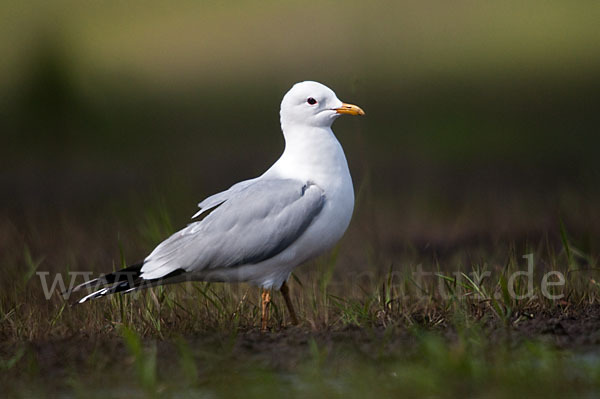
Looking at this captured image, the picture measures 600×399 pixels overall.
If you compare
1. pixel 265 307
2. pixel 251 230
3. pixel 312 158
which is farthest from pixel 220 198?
pixel 265 307

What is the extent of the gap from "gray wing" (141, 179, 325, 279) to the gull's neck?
0.33 feet

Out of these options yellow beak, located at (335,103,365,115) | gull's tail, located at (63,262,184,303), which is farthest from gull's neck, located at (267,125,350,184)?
gull's tail, located at (63,262,184,303)

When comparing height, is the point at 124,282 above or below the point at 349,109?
below

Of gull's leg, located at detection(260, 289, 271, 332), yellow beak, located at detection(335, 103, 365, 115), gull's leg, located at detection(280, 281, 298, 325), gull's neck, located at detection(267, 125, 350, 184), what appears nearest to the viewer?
gull's leg, located at detection(260, 289, 271, 332)

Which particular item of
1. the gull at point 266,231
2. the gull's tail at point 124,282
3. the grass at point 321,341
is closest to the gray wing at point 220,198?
the gull at point 266,231

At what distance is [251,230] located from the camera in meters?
6.63

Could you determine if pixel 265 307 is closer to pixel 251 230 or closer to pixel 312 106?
pixel 251 230

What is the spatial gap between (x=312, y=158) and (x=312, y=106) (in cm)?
38

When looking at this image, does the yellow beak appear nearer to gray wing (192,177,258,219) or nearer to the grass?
gray wing (192,177,258,219)

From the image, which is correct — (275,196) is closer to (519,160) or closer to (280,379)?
(280,379)

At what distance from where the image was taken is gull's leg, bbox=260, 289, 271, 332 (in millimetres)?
6504

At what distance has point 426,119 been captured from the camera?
17.2m

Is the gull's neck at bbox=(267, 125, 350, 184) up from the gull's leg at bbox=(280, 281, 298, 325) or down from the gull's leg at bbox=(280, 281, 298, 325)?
up

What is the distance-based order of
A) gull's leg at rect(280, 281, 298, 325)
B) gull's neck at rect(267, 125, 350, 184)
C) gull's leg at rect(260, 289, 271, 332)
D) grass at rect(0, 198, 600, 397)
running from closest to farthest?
grass at rect(0, 198, 600, 397)
gull's leg at rect(260, 289, 271, 332)
gull's leg at rect(280, 281, 298, 325)
gull's neck at rect(267, 125, 350, 184)
